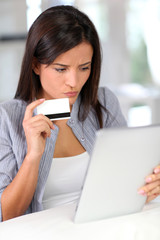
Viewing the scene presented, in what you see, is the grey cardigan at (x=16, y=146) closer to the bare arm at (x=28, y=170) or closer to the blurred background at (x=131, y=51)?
the bare arm at (x=28, y=170)

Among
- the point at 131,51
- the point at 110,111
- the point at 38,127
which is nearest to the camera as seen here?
the point at 38,127

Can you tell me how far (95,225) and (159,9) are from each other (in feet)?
13.1

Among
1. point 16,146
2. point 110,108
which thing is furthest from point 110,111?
point 16,146

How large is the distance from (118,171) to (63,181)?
546mm

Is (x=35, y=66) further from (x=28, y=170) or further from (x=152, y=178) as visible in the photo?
(x=152, y=178)

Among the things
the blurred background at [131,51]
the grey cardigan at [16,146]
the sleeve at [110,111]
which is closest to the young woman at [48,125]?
the grey cardigan at [16,146]

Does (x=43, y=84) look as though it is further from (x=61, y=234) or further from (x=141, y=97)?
(x=141, y=97)

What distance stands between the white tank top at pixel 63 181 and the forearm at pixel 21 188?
148 mm

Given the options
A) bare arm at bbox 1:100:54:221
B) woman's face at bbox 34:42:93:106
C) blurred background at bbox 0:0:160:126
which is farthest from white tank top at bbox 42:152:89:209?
blurred background at bbox 0:0:160:126

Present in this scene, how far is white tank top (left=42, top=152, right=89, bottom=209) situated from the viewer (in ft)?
5.11

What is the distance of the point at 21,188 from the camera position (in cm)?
138

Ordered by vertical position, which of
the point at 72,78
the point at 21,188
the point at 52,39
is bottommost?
the point at 21,188

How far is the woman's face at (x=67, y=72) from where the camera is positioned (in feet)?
4.74

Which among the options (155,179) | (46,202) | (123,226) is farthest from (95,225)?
(46,202)
